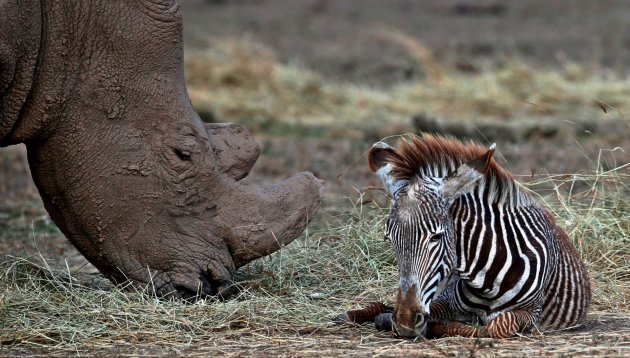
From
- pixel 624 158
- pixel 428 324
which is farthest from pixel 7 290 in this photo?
pixel 624 158

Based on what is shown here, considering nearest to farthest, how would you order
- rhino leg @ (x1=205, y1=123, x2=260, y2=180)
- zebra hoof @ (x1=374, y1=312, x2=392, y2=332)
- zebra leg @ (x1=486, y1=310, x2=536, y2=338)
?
1. zebra leg @ (x1=486, y1=310, x2=536, y2=338)
2. zebra hoof @ (x1=374, y1=312, x2=392, y2=332)
3. rhino leg @ (x1=205, y1=123, x2=260, y2=180)

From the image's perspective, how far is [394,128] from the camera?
534 inches

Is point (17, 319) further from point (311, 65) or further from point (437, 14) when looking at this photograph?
point (437, 14)

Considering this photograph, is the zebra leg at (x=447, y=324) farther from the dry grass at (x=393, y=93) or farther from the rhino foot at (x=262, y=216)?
the dry grass at (x=393, y=93)

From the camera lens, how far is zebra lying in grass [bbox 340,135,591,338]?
5.71 meters

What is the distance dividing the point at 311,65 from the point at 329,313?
1192cm

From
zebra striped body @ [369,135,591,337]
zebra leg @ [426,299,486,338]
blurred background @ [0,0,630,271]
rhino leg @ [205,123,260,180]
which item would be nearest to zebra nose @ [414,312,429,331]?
zebra striped body @ [369,135,591,337]

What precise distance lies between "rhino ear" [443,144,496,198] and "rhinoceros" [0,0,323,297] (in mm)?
1343

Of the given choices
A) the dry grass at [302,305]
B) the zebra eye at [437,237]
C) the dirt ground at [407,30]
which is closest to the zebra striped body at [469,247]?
the zebra eye at [437,237]

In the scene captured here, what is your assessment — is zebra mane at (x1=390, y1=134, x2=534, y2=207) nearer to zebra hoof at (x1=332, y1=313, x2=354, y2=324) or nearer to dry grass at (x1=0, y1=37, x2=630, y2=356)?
dry grass at (x1=0, y1=37, x2=630, y2=356)

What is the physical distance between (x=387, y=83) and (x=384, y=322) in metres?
11.3

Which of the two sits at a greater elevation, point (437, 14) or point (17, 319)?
point (437, 14)

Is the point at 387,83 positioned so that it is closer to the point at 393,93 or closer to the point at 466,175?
the point at 393,93

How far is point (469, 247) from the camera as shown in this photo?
19.4 feet
